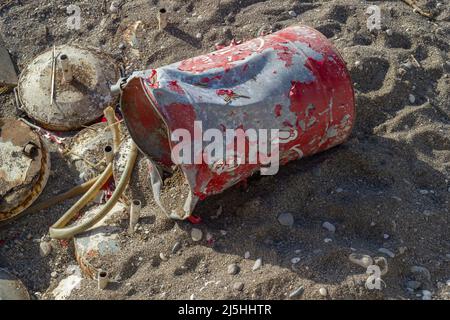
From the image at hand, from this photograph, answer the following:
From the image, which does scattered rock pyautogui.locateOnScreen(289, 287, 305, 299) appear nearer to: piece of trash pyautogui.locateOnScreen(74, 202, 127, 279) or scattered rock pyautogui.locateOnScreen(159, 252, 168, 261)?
scattered rock pyautogui.locateOnScreen(159, 252, 168, 261)

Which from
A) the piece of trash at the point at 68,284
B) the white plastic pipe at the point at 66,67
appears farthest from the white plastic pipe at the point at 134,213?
the white plastic pipe at the point at 66,67

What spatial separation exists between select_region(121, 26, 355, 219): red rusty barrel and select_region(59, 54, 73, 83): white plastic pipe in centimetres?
70

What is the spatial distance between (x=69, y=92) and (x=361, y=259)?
6.16ft

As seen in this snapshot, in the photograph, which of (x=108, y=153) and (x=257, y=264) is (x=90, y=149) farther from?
(x=257, y=264)

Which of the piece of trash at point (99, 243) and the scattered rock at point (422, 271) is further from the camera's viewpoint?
the piece of trash at point (99, 243)

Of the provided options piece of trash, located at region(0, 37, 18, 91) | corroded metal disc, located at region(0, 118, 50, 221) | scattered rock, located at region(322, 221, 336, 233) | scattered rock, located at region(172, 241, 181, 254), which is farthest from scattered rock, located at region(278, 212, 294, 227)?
piece of trash, located at region(0, 37, 18, 91)

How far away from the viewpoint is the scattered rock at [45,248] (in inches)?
124

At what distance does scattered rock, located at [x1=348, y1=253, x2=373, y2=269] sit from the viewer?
270 cm

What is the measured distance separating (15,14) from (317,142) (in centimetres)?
238

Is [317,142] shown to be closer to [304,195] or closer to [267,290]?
[304,195]

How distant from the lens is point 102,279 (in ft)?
Answer: 9.12

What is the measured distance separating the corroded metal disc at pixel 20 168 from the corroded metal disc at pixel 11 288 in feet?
1.15

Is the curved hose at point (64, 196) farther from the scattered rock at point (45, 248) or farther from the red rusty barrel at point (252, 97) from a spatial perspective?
the red rusty barrel at point (252, 97)
